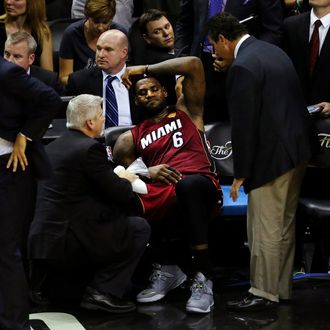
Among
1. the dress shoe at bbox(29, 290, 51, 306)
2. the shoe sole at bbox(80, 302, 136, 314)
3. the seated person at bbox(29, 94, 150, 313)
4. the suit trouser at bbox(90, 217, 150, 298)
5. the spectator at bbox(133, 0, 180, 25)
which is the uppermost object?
the spectator at bbox(133, 0, 180, 25)

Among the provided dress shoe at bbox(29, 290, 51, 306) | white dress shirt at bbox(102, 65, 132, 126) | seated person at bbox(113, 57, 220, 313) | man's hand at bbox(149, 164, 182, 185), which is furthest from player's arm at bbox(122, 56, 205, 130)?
dress shoe at bbox(29, 290, 51, 306)

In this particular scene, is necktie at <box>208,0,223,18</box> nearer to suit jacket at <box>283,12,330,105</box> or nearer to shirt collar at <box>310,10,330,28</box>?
suit jacket at <box>283,12,330,105</box>

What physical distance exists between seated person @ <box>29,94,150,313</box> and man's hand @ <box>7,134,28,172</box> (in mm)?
680

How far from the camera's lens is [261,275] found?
5895 mm

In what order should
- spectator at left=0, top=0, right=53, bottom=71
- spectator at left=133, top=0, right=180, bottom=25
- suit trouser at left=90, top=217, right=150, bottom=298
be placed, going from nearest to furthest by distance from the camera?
suit trouser at left=90, top=217, right=150, bottom=298 → spectator at left=0, top=0, right=53, bottom=71 → spectator at left=133, top=0, right=180, bottom=25

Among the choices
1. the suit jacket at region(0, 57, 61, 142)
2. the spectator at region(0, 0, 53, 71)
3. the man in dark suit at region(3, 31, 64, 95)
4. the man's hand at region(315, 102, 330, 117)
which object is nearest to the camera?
the suit jacket at region(0, 57, 61, 142)

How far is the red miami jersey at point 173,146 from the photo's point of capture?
6301 millimetres

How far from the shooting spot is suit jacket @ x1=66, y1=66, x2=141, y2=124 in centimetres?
694

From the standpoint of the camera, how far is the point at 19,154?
5051 mm

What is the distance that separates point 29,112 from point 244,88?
126 cm

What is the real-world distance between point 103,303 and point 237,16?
7.61 feet

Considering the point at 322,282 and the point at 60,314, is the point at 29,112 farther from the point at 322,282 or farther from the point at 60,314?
the point at 322,282

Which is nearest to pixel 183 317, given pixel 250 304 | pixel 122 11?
pixel 250 304

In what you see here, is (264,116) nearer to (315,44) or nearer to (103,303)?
(315,44)
